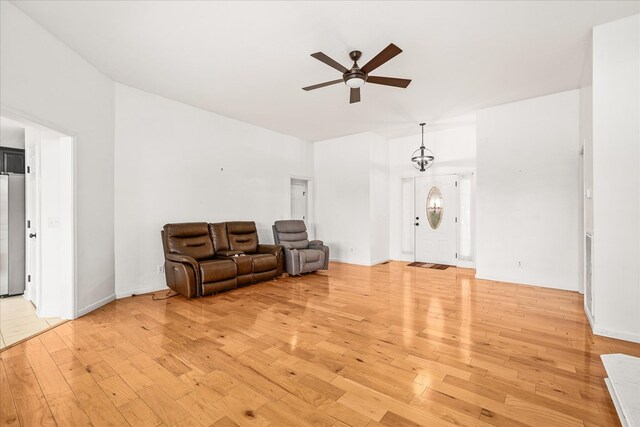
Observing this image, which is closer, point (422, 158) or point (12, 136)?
point (12, 136)

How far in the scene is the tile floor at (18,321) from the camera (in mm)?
2736

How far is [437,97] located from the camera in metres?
4.51

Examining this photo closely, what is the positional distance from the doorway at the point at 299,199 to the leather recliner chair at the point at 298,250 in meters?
1.12

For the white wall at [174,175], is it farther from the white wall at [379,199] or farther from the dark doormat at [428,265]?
the dark doormat at [428,265]

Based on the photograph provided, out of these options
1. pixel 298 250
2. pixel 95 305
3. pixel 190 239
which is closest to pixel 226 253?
pixel 190 239

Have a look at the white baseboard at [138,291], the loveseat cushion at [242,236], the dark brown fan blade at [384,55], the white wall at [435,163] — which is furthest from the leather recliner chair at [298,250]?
the dark brown fan blade at [384,55]

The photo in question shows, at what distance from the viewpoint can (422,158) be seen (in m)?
6.15

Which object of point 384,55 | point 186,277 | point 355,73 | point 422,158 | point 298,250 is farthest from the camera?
point 422,158

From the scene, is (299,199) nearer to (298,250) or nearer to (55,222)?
(298,250)

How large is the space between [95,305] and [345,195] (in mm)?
4950

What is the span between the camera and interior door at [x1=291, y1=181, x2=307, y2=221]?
705cm

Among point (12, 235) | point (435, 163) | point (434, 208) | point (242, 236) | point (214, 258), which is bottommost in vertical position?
point (214, 258)

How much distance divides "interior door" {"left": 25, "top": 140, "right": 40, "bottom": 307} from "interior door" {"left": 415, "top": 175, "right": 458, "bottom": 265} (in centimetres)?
661

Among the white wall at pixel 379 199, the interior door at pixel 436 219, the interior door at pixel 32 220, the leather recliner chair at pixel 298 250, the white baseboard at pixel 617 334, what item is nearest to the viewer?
the white baseboard at pixel 617 334
